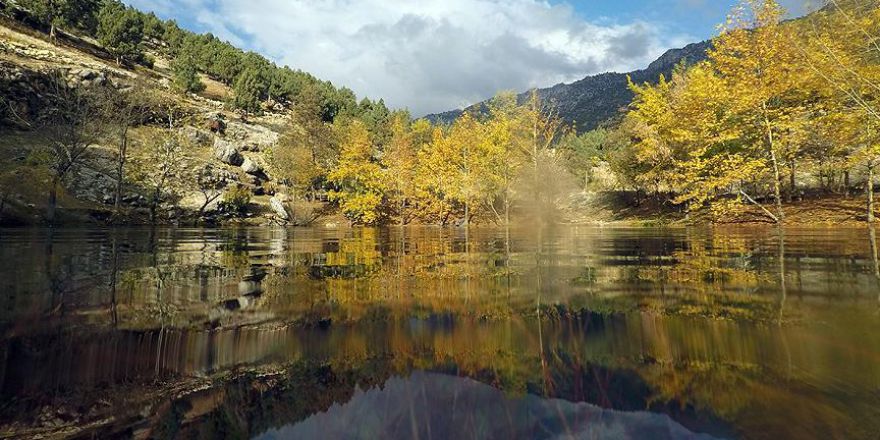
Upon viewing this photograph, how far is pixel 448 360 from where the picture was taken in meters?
2.83

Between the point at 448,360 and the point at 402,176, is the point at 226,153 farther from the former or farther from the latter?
the point at 448,360

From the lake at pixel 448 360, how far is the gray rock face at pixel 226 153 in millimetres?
55150

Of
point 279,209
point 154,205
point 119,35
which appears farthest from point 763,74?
point 119,35

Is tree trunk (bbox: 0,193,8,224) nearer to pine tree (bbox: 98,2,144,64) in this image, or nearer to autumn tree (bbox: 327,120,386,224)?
autumn tree (bbox: 327,120,386,224)

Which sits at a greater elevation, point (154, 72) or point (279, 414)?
point (154, 72)

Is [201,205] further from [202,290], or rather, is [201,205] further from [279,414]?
[279,414]

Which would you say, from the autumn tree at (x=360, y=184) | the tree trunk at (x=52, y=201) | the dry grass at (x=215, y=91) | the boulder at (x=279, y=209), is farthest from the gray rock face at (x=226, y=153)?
the dry grass at (x=215, y=91)

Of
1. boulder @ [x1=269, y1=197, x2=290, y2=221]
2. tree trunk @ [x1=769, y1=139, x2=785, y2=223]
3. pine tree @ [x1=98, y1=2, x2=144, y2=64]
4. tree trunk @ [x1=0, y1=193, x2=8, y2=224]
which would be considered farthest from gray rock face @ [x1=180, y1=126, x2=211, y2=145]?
tree trunk @ [x1=769, y1=139, x2=785, y2=223]

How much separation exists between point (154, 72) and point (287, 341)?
9821cm

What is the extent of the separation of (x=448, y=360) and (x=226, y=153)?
60733mm

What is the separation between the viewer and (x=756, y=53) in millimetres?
19922

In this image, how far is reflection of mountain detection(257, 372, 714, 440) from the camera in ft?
6.06

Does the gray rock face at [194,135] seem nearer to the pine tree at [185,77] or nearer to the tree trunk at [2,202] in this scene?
the pine tree at [185,77]

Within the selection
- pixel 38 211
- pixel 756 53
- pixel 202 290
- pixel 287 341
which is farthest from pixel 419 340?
pixel 38 211
